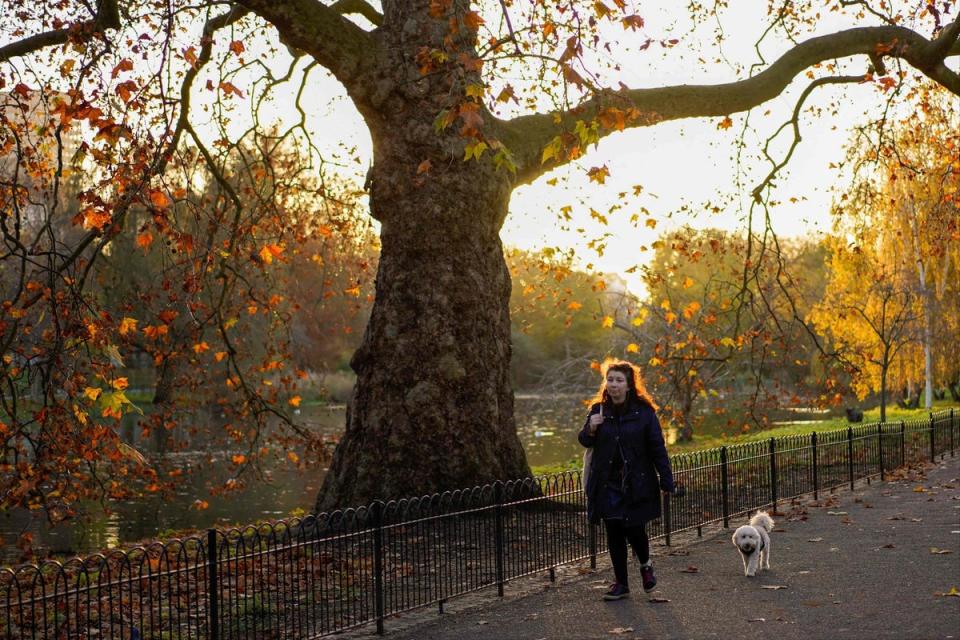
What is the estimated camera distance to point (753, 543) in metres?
9.92

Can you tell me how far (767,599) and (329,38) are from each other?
798cm

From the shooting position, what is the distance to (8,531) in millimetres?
20516

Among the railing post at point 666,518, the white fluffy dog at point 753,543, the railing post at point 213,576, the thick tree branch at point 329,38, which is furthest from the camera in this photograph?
the thick tree branch at point 329,38

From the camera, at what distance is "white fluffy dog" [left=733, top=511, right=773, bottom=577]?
9.93 meters

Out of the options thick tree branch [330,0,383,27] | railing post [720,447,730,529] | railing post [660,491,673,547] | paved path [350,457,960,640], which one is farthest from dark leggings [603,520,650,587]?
thick tree branch [330,0,383,27]

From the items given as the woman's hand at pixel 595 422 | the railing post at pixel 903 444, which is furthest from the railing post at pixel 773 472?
the railing post at pixel 903 444

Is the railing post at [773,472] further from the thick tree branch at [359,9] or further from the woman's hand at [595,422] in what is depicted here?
the thick tree branch at [359,9]

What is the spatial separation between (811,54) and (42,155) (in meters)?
11.5

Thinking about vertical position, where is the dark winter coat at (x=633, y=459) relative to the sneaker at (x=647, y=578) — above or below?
above

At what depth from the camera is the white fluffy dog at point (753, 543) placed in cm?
993

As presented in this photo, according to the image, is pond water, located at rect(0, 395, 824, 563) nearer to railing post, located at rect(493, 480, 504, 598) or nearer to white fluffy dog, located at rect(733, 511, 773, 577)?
railing post, located at rect(493, 480, 504, 598)

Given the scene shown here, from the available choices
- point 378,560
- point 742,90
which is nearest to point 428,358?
point 378,560

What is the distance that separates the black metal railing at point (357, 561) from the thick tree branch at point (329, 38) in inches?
205

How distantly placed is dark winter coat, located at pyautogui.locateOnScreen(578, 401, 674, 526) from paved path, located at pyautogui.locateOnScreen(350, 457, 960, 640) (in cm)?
80
